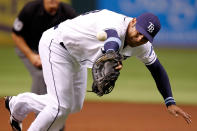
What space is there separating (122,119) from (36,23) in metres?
2.26

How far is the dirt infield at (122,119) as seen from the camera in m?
8.00

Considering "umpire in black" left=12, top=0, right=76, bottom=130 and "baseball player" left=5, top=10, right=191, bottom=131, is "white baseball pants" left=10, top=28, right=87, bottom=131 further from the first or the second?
"umpire in black" left=12, top=0, right=76, bottom=130

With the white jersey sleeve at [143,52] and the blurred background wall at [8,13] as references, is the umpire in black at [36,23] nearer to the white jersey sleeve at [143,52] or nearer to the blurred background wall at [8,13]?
the white jersey sleeve at [143,52]

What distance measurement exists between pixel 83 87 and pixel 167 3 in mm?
11349

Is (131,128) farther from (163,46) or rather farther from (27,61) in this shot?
(163,46)

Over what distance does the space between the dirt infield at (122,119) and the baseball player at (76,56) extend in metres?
1.84

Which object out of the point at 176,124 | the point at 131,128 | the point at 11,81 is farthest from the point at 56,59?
the point at 11,81

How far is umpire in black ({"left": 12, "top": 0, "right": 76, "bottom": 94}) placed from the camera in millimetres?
7289

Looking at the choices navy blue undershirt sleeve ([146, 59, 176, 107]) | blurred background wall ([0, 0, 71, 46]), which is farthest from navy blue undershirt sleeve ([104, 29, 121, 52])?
blurred background wall ([0, 0, 71, 46])

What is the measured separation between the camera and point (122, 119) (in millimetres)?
8688

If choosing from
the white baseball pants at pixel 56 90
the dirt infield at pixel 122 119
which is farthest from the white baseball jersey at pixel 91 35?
the dirt infield at pixel 122 119

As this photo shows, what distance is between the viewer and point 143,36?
5328 mm

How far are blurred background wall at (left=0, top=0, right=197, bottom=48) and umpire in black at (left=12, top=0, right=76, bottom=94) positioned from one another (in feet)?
32.2

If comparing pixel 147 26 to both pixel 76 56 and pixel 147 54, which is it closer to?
pixel 147 54
